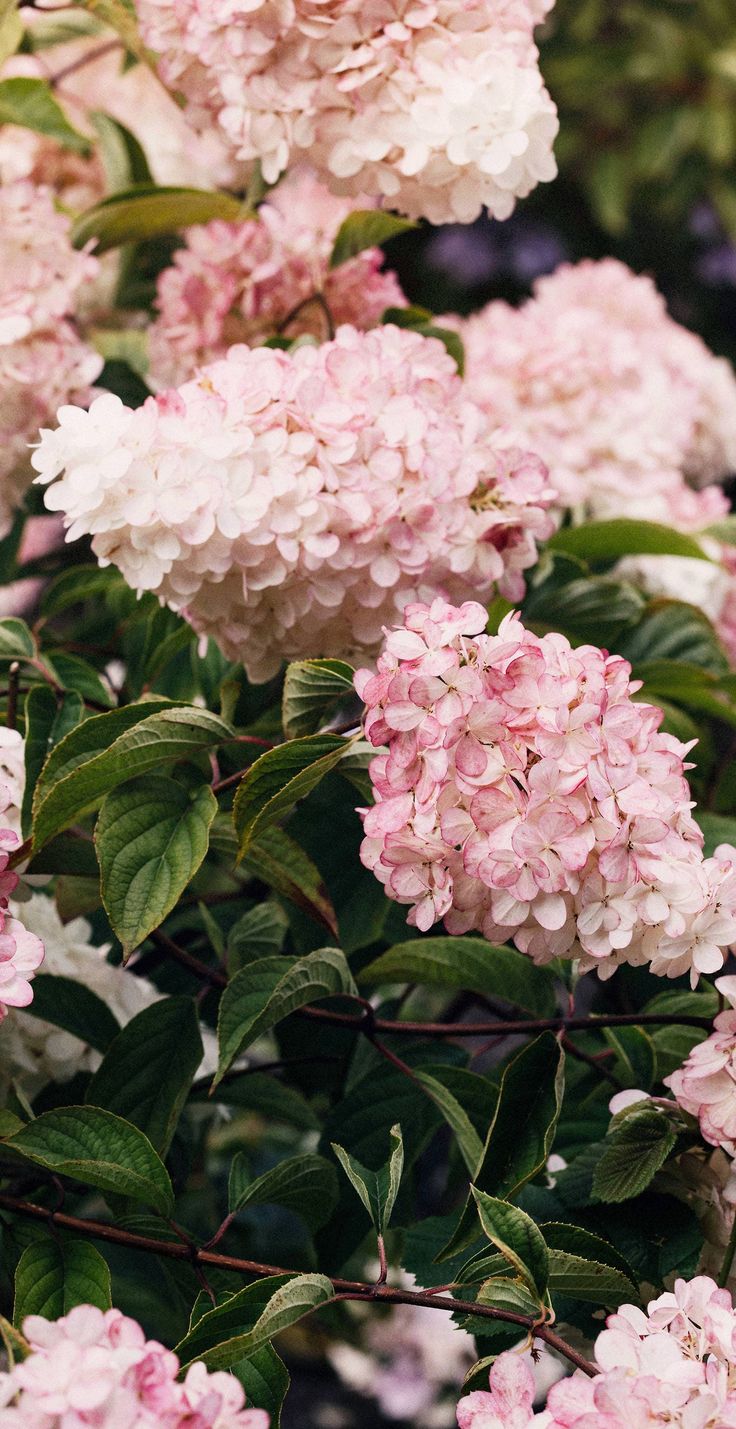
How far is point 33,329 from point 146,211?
13 cm

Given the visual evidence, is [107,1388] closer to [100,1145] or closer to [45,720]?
[100,1145]

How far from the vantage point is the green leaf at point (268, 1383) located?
18.4 inches

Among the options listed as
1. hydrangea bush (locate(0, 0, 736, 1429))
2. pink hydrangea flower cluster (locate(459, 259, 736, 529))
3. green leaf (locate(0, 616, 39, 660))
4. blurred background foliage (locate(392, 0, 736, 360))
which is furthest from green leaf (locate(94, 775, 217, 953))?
blurred background foliage (locate(392, 0, 736, 360))

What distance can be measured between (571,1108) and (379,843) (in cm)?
27

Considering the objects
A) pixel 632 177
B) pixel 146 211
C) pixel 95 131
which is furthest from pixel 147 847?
pixel 632 177

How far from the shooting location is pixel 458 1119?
0.58 meters

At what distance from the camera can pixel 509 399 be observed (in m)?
1.06

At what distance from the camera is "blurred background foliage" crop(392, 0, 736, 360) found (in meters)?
2.74

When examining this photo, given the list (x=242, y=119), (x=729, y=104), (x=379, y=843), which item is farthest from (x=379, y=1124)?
(x=729, y=104)

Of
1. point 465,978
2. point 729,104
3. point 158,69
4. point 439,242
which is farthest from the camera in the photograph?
point 439,242

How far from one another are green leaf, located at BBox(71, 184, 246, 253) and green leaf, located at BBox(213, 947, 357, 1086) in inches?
18.2

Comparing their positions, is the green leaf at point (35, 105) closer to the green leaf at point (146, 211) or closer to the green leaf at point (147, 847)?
the green leaf at point (146, 211)

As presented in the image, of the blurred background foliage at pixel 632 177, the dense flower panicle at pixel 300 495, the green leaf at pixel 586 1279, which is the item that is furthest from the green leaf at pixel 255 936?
the blurred background foliage at pixel 632 177

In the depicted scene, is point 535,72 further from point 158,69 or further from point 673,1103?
point 673,1103
